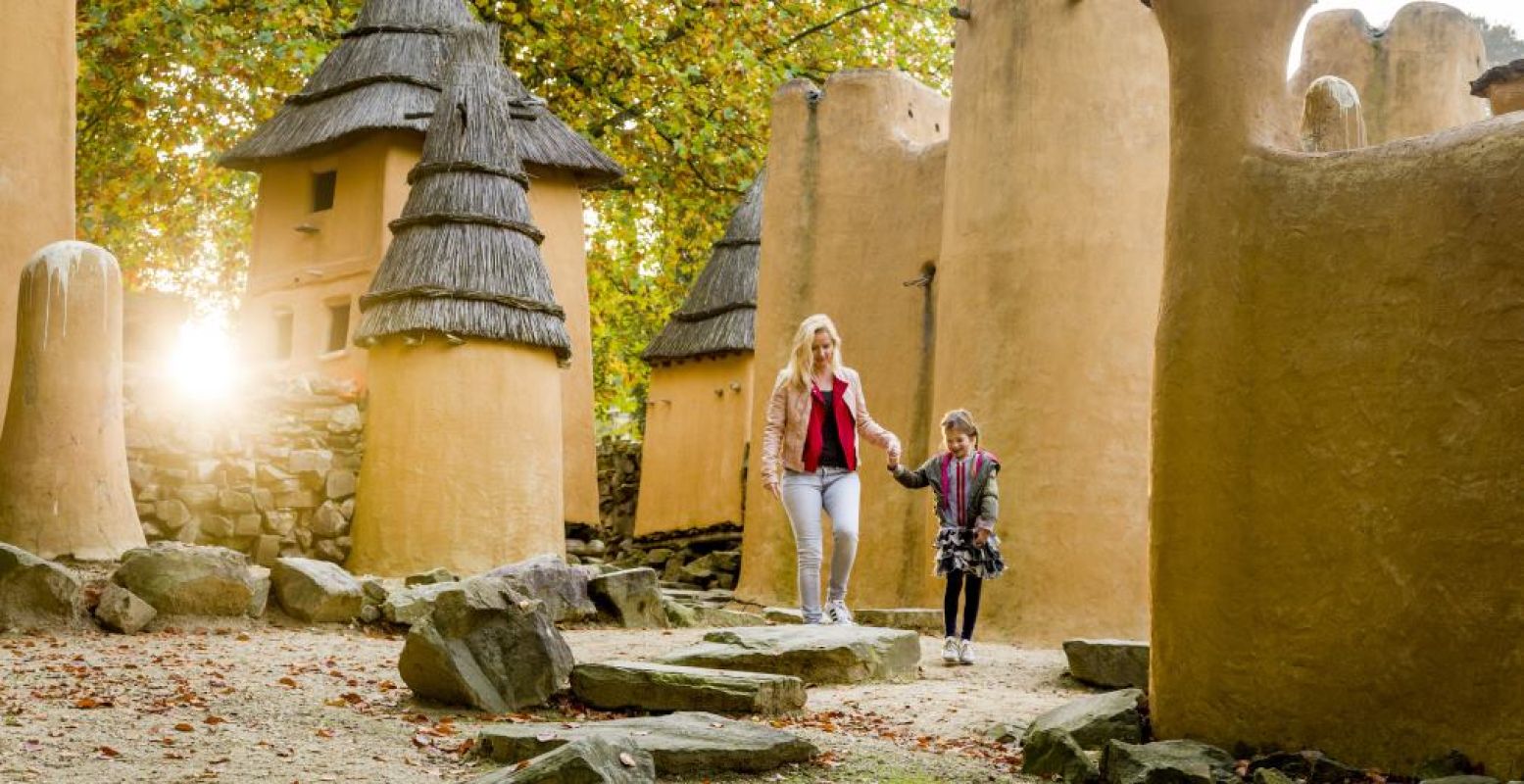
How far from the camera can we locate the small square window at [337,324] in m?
16.4

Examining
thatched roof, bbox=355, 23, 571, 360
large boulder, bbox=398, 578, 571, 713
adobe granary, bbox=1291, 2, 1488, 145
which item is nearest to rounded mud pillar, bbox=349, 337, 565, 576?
thatched roof, bbox=355, 23, 571, 360

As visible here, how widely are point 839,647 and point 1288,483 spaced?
2.79m

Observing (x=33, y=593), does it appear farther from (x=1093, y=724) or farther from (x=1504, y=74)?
(x=1504, y=74)

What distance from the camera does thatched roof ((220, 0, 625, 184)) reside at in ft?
53.8

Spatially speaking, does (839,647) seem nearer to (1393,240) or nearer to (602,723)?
(602,723)

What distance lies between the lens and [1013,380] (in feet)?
34.9

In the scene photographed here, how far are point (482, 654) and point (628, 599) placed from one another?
401cm

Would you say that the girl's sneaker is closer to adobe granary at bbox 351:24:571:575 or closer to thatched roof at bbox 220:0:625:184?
adobe granary at bbox 351:24:571:575

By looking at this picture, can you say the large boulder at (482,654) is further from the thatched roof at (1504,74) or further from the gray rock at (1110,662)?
the thatched roof at (1504,74)

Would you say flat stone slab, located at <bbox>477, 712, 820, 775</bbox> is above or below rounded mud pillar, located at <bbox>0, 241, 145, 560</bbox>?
below

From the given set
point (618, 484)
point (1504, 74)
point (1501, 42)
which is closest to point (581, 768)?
point (1504, 74)

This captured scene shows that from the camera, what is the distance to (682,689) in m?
6.46

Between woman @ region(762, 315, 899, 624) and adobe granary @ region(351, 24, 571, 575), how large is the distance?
14.9 feet

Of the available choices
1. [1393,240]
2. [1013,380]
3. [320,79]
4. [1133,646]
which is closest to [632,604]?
[1013,380]
